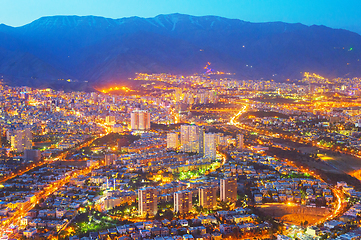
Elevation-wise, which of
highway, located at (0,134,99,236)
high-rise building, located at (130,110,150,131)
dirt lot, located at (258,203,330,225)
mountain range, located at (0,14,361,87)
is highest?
mountain range, located at (0,14,361,87)

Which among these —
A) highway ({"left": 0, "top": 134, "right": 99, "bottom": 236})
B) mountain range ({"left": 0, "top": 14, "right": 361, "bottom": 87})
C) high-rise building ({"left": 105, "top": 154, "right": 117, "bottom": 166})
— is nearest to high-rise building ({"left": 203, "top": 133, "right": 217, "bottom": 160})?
high-rise building ({"left": 105, "top": 154, "right": 117, "bottom": 166})

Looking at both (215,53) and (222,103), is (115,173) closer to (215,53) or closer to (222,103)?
(222,103)

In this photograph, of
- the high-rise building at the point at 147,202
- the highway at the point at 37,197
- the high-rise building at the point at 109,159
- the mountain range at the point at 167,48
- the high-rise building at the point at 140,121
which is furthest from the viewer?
the mountain range at the point at 167,48

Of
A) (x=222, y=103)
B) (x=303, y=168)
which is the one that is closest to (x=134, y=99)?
(x=222, y=103)

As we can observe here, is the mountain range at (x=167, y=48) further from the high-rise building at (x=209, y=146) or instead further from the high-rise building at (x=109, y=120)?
the high-rise building at (x=209, y=146)

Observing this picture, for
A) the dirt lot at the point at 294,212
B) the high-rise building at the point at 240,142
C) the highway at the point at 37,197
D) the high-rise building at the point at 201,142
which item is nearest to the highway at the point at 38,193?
the highway at the point at 37,197

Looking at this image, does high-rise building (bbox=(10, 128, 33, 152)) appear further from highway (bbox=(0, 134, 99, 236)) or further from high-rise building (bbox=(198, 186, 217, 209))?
high-rise building (bbox=(198, 186, 217, 209))

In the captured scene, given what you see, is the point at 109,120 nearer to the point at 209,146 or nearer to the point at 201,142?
the point at 201,142
